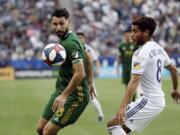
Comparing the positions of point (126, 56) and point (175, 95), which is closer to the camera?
point (175, 95)

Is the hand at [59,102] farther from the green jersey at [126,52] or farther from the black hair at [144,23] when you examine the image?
the green jersey at [126,52]

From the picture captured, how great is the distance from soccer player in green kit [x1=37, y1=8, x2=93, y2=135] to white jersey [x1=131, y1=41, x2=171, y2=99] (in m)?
0.89

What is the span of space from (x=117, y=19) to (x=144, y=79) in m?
31.7

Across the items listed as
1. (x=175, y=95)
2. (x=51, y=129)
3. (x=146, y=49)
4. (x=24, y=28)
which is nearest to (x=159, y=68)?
(x=146, y=49)

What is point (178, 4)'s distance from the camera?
4138 centimetres

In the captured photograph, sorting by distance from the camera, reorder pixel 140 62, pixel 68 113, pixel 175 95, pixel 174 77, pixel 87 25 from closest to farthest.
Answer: pixel 140 62, pixel 68 113, pixel 174 77, pixel 175 95, pixel 87 25

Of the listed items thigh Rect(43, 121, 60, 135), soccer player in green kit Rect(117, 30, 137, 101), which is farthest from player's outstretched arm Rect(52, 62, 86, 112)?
soccer player in green kit Rect(117, 30, 137, 101)

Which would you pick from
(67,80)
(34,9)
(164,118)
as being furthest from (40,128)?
(34,9)

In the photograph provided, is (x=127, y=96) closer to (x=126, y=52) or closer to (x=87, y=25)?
(x=126, y=52)

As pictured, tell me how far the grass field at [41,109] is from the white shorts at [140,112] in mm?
5179

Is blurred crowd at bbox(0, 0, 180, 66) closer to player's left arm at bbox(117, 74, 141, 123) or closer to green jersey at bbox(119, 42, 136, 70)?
green jersey at bbox(119, 42, 136, 70)

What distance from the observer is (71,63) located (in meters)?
9.02

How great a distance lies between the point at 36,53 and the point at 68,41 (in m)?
27.9

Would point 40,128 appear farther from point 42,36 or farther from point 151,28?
point 42,36
